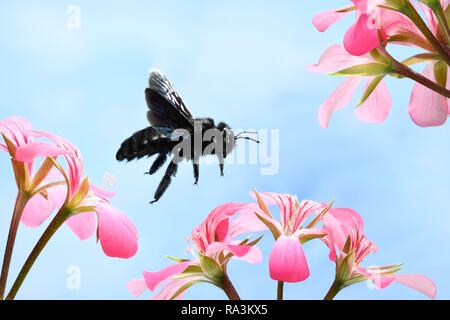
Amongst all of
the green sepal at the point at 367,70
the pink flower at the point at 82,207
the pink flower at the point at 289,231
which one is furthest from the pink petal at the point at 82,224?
the green sepal at the point at 367,70

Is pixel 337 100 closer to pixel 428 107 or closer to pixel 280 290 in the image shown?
pixel 428 107

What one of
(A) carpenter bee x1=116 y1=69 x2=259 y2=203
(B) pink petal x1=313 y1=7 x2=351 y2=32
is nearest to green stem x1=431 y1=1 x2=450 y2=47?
(B) pink petal x1=313 y1=7 x2=351 y2=32

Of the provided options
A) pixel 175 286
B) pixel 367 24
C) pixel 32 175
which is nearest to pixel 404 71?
pixel 367 24

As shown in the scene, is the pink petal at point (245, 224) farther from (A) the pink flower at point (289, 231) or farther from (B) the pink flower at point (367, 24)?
(B) the pink flower at point (367, 24)
